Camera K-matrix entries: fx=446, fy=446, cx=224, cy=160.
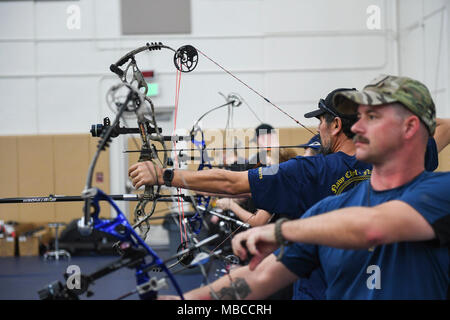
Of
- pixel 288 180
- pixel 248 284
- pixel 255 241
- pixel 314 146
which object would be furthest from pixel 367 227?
pixel 314 146

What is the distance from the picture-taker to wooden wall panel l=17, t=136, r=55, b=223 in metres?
7.16

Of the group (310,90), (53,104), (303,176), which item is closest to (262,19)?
(310,90)

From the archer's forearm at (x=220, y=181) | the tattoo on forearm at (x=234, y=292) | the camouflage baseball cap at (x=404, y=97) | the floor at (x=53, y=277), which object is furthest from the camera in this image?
the floor at (x=53, y=277)

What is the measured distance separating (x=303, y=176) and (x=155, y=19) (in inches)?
238

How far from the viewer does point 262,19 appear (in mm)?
7227

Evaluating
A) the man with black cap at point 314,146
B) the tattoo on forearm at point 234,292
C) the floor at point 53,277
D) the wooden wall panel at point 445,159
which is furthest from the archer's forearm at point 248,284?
the wooden wall panel at point 445,159

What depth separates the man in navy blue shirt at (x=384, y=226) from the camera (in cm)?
100

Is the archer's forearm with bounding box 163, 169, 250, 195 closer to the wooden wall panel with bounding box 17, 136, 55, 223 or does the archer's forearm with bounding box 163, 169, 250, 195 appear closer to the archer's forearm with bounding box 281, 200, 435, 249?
the archer's forearm with bounding box 281, 200, 435, 249

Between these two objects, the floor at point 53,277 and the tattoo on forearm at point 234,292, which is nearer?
the tattoo on forearm at point 234,292

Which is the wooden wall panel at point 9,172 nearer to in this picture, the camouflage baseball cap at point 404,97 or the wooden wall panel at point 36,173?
the wooden wall panel at point 36,173

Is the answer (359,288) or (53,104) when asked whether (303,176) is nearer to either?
(359,288)

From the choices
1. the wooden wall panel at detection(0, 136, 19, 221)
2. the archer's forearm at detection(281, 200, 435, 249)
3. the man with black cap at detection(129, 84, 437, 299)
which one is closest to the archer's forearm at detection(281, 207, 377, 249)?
the archer's forearm at detection(281, 200, 435, 249)

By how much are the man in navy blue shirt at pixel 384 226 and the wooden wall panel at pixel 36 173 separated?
6.59m

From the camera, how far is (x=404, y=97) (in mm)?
1093
